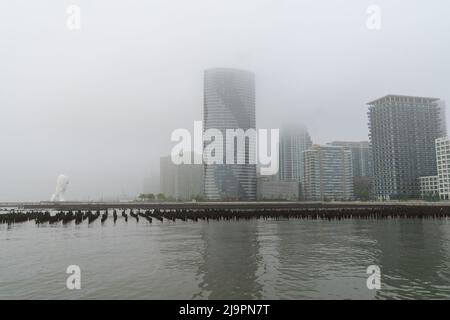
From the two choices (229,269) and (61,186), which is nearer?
(229,269)

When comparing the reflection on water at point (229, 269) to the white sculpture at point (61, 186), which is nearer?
the reflection on water at point (229, 269)

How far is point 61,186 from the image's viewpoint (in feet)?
513

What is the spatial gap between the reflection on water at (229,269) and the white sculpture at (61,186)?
429 feet

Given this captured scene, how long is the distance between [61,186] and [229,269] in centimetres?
15335

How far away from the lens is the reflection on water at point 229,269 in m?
16.4

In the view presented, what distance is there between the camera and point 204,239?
36.6m

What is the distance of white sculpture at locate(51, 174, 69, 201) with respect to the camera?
155 metres

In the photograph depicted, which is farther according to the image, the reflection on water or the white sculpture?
the white sculpture

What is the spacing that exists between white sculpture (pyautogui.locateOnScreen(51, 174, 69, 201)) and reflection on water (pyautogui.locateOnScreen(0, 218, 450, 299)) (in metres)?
131

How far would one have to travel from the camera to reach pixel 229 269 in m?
21.5

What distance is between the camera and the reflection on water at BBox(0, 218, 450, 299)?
1644 cm

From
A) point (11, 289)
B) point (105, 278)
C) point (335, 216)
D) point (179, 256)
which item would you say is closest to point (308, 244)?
point (179, 256)
